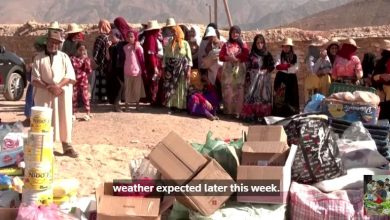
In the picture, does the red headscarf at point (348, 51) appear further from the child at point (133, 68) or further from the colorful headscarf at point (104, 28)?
the colorful headscarf at point (104, 28)

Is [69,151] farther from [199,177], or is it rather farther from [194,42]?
[194,42]

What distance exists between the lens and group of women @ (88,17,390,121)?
9.55m

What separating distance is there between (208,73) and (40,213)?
6.21m

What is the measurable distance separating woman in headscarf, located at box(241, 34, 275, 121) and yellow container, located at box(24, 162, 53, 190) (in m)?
5.62

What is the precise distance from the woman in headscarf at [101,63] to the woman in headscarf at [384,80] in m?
4.30

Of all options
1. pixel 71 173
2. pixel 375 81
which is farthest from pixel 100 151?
pixel 375 81

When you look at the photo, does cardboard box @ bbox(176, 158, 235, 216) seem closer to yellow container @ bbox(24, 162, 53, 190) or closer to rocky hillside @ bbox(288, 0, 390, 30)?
yellow container @ bbox(24, 162, 53, 190)

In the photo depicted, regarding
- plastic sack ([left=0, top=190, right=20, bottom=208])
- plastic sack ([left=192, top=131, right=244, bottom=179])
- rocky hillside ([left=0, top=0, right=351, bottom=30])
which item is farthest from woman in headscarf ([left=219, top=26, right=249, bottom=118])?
rocky hillside ([left=0, top=0, right=351, bottom=30])

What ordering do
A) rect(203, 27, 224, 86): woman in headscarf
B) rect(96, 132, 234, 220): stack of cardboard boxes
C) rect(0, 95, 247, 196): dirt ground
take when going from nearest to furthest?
rect(96, 132, 234, 220): stack of cardboard boxes
rect(0, 95, 247, 196): dirt ground
rect(203, 27, 224, 86): woman in headscarf

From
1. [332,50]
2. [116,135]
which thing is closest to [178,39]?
[116,135]

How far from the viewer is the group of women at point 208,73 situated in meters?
9.55

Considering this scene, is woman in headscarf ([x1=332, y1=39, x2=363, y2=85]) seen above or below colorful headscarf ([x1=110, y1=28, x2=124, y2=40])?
below

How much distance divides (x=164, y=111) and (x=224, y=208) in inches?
223

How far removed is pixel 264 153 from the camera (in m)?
4.67
